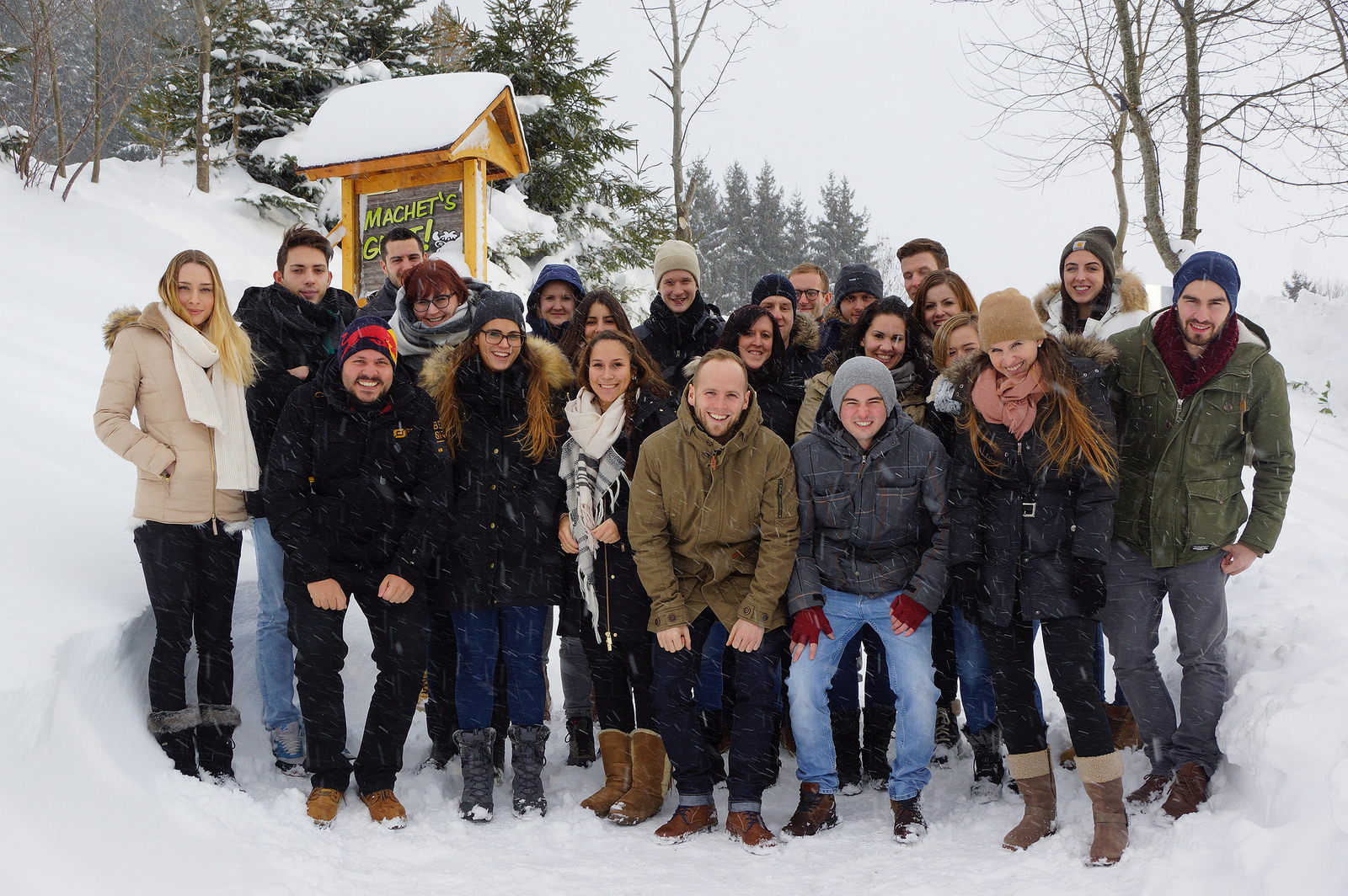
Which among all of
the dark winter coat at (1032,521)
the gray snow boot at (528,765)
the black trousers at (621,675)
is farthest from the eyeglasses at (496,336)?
the dark winter coat at (1032,521)

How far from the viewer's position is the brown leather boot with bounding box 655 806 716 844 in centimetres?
381

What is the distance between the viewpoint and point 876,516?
3.92 meters

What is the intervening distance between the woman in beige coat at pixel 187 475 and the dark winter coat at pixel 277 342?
0.20 m

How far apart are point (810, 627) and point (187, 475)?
295 centimetres

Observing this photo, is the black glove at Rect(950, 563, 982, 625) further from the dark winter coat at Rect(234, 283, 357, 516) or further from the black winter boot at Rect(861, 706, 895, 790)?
the dark winter coat at Rect(234, 283, 357, 516)

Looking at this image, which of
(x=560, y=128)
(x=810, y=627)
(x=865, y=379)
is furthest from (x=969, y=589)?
(x=560, y=128)

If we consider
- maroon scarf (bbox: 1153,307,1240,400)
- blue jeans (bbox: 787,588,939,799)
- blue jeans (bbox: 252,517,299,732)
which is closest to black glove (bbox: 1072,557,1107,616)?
blue jeans (bbox: 787,588,939,799)

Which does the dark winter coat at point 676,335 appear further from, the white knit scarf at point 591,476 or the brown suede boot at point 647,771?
the brown suede boot at point 647,771

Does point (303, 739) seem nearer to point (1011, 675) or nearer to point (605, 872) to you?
point (605, 872)

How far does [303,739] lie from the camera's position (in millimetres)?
4324

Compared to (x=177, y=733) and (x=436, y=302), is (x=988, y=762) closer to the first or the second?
(x=436, y=302)

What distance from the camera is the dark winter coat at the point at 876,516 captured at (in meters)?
3.91

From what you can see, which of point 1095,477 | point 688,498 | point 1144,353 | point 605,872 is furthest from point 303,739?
point 1144,353

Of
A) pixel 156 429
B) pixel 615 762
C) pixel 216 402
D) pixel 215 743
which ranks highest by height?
pixel 216 402
